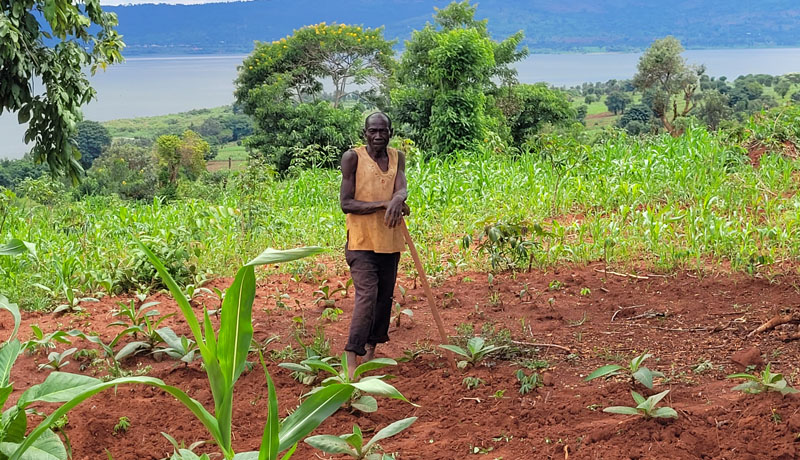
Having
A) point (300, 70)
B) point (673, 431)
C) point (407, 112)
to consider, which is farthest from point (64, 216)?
point (300, 70)

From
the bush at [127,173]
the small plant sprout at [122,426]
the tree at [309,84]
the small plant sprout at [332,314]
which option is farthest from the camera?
the bush at [127,173]

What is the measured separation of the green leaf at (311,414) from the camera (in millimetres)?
2258

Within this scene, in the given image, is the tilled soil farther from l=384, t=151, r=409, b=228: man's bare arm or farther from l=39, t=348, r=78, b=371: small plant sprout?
l=384, t=151, r=409, b=228: man's bare arm

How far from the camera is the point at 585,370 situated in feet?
12.2

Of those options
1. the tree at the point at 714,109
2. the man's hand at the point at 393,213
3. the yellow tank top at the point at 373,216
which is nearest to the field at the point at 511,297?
the yellow tank top at the point at 373,216

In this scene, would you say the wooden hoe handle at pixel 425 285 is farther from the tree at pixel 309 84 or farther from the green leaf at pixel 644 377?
the tree at pixel 309 84

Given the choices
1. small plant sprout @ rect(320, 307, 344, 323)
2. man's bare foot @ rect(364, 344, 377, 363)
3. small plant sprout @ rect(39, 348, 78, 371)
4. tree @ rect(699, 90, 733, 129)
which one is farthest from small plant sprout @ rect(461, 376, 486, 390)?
tree @ rect(699, 90, 733, 129)

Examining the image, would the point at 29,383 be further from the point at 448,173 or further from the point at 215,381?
the point at 448,173

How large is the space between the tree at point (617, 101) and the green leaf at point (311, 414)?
39288 mm

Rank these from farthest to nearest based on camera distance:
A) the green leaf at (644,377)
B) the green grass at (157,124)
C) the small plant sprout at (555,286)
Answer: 1. the green grass at (157,124)
2. the small plant sprout at (555,286)
3. the green leaf at (644,377)

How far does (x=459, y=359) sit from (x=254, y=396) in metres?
1.03

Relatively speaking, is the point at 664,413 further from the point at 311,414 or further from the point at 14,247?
the point at 14,247

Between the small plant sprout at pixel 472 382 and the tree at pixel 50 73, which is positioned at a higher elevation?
the tree at pixel 50 73

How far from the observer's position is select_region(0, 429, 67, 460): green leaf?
7.47 feet
